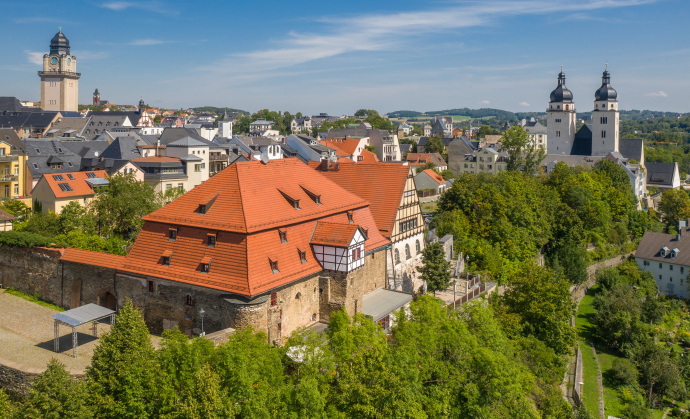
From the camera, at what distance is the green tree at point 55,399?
18922 millimetres

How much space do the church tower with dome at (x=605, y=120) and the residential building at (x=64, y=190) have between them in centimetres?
8657

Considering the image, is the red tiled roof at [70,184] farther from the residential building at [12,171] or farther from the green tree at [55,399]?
the green tree at [55,399]

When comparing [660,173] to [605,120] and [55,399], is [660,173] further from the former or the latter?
[55,399]

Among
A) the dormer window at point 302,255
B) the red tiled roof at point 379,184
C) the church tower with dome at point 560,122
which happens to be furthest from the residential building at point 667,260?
the dormer window at point 302,255

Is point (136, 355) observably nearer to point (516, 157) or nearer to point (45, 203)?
point (45, 203)

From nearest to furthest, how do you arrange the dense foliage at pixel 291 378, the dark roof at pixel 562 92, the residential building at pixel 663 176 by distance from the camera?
the dense foliage at pixel 291 378 → the residential building at pixel 663 176 → the dark roof at pixel 562 92

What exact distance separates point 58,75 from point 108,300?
4838 inches

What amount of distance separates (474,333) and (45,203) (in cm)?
3277

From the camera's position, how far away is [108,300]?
32.0m

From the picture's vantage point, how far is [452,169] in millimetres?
110125

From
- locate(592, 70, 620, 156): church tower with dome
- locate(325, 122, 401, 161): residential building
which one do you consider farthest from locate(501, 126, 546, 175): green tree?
locate(325, 122, 401, 161): residential building

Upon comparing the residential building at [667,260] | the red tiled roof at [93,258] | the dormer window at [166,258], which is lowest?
the residential building at [667,260]

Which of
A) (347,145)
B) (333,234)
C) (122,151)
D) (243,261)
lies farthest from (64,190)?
(347,145)

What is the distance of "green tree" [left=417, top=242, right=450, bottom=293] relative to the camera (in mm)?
40031
